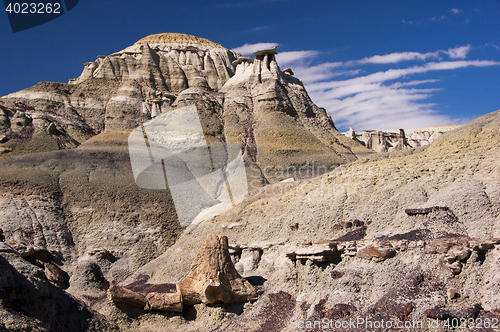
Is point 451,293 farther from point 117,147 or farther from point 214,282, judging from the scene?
point 117,147

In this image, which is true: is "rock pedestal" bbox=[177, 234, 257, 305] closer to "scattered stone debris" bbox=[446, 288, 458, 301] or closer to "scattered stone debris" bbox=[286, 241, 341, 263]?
"scattered stone debris" bbox=[286, 241, 341, 263]

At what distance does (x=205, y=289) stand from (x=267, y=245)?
4.57m

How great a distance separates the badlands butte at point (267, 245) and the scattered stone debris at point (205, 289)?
0.17ft

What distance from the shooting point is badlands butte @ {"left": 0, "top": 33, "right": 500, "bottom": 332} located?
11.8 meters

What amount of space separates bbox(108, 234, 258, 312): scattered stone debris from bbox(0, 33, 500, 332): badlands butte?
2.0 inches

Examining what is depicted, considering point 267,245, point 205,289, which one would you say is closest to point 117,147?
point 267,245

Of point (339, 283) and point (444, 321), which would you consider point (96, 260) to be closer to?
point (339, 283)

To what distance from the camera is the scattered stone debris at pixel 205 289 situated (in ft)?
49.0

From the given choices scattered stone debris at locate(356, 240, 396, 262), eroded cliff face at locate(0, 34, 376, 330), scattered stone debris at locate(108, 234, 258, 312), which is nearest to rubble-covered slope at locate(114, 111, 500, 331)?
scattered stone debris at locate(356, 240, 396, 262)

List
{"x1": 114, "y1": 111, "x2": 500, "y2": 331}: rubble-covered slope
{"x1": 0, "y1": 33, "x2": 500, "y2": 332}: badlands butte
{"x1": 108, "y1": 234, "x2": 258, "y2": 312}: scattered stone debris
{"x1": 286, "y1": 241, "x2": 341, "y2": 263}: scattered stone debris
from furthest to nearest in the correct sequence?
{"x1": 108, "y1": 234, "x2": 258, "y2": 312}: scattered stone debris
{"x1": 286, "y1": 241, "x2": 341, "y2": 263}: scattered stone debris
{"x1": 0, "y1": 33, "x2": 500, "y2": 332}: badlands butte
{"x1": 114, "y1": 111, "x2": 500, "y2": 331}: rubble-covered slope

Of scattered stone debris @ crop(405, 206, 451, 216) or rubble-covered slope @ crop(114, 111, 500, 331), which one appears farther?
scattered stone debris @ crop(405, 206, 451, 216)

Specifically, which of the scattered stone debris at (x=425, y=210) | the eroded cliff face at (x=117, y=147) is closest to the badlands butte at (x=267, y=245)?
the scattered stone debris at (x=425, y=210)

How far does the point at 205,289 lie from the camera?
14.9m

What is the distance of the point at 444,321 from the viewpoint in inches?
409
